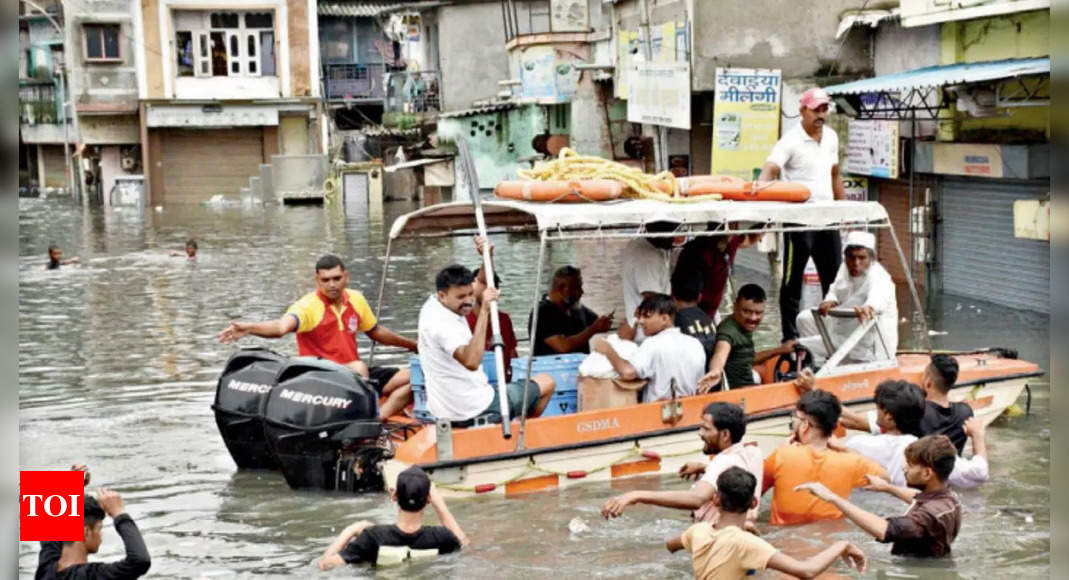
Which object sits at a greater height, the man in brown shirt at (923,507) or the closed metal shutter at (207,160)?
the closed metal shutter at (207,160)

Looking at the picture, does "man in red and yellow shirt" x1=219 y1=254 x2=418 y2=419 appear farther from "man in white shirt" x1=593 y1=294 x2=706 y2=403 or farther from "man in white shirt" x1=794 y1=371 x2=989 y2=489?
"man in white shirt" x1=794 y1=371 x2=989 y2=489

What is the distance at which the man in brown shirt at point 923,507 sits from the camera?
689 centimetres

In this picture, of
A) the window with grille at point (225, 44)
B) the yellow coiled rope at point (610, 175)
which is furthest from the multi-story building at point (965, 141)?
the window with grille at point (225, 44)

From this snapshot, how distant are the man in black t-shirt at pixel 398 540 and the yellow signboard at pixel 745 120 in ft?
54.1

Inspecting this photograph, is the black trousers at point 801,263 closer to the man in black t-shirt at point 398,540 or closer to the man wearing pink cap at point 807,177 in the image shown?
the man wearing pink cap at point 807,177

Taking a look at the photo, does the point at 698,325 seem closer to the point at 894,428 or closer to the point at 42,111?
the point at 894,428

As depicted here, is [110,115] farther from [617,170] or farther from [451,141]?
[617,170]

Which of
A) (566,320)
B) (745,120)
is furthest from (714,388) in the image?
(745,120)

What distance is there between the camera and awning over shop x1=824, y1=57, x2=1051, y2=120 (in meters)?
16.5

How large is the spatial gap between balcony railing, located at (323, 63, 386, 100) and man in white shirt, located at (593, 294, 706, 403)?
153 ft

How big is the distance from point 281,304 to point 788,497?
48.6 ft

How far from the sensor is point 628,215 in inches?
394

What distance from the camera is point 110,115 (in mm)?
50031

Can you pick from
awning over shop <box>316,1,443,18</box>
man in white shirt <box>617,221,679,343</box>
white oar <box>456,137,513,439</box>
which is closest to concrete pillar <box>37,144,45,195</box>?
awning over shop <box>316,1,443,18</box>
